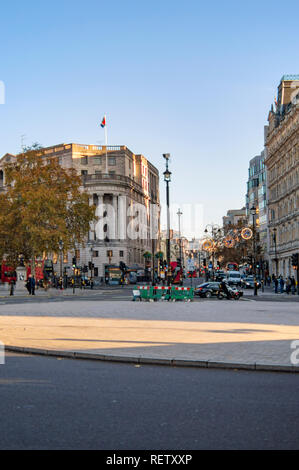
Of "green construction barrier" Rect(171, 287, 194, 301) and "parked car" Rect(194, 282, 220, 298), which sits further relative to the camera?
"parked car" Rect(194, 282, 220, 298)

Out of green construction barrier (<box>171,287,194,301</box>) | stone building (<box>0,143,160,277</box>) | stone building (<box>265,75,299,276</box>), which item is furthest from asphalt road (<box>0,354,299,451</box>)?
stone building (<box>0,143,160,277</box>)

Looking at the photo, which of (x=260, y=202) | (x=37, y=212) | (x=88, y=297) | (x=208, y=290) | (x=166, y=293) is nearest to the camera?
(x=166, y=293)

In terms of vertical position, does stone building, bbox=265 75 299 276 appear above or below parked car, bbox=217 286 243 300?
above

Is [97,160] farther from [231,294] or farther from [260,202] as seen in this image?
[231,294]

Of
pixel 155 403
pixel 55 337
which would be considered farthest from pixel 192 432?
pixel 55 337

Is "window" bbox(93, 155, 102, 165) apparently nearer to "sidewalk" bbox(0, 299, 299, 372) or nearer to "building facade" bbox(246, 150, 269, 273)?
"building facade" bbox(246, 150, 269, 273)

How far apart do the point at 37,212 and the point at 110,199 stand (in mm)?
58745

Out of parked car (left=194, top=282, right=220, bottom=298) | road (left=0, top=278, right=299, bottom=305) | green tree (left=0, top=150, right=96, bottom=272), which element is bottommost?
road (left=0, top=278, right=299, bottom=305)

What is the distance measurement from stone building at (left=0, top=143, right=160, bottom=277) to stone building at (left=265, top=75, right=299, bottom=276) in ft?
80.7

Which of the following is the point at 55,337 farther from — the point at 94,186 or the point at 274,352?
the point at 94,186

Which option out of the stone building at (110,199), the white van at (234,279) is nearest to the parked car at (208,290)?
the white van at (234,279)

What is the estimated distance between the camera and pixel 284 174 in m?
77.2

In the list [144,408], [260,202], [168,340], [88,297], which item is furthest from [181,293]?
[260,202]

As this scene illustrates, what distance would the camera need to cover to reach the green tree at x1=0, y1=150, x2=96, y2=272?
5188cm
